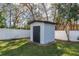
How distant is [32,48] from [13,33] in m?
0.42

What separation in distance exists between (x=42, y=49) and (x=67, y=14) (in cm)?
74

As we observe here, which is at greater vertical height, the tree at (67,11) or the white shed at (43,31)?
the tree at (67,11)

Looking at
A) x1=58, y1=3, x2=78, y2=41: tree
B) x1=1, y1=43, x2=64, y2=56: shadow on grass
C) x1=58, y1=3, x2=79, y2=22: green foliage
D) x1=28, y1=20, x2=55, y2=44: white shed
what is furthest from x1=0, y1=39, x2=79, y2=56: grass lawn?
x1=58, y1=3, x2=79, y2=22: green foliage

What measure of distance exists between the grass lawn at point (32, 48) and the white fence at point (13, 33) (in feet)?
0.25

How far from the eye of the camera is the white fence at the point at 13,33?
4.02m

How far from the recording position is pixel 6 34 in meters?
4.03

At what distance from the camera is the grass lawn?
3.98 m

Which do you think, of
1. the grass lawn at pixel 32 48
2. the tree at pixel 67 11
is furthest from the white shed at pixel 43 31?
the tree at pixel 67 11

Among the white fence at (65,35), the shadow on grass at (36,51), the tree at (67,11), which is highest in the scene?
the tree at (67,11)

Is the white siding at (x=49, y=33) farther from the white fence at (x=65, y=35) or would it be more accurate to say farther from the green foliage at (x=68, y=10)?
the green foliage at (x=68, y=10)

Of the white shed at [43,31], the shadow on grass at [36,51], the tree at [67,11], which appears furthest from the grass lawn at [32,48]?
the tree at [67,11]

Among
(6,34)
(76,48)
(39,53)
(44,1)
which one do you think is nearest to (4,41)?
(6,34)

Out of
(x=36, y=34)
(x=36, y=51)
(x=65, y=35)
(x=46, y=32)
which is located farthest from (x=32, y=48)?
(x=65, y=35)

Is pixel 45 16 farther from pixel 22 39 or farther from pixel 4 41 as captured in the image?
pixel 4 41
